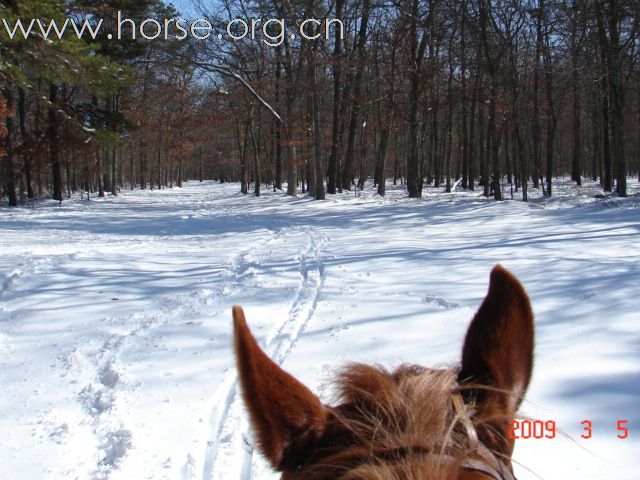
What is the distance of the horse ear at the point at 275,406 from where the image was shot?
0.98m

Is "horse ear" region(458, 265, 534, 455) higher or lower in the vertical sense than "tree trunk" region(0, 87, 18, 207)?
lower

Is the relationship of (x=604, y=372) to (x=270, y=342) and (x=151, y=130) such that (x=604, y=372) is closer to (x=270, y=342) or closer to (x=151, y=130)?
(x=270, y=342)

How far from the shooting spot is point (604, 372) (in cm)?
334

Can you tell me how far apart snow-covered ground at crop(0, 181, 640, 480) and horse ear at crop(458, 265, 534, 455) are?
216mm

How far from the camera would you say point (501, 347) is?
4.07ft

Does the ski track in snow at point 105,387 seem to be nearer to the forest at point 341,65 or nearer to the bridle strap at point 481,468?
the bridle strap at point 481,468

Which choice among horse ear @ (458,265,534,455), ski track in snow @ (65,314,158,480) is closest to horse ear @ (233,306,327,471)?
horse ear @ (458,265,534,455)

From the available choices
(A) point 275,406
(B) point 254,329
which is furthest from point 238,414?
(A) point 275,406

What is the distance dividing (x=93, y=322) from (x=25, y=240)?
7.49 m

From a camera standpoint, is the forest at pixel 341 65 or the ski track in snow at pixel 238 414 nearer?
the ski track in snow at pixel 238 414

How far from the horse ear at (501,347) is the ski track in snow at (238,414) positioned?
60.1 inches

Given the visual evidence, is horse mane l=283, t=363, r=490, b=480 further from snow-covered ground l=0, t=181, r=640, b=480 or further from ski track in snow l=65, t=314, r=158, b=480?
ski track in snow l=65, t=314, r=158, b=480

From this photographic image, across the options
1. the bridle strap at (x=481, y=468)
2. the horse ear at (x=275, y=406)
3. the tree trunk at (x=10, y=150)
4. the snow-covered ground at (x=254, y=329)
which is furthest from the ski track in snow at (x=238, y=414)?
the tree trunk at (x=10, y=150)

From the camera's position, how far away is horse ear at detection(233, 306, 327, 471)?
0.98m
